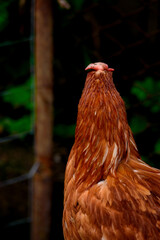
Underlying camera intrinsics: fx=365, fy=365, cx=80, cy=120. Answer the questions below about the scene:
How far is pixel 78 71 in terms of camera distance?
9.79ft

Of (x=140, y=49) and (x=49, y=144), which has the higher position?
(x=140, y=49)

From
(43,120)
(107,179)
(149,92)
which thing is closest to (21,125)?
(43,120)

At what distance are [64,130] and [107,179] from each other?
5.12 feet

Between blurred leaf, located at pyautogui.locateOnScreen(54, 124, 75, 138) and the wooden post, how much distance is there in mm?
571

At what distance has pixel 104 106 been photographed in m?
1.53

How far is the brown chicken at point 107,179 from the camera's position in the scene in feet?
4.86

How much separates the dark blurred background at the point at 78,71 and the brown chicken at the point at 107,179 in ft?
2.91

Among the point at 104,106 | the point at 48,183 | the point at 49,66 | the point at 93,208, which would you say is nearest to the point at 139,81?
the point at 49,66

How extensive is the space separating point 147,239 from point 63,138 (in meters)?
1.80

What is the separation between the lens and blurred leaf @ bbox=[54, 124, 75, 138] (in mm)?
3082

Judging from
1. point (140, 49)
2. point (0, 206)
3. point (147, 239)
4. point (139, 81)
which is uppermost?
point (140, 49)

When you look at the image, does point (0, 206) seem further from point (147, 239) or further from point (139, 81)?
point (147, 239)

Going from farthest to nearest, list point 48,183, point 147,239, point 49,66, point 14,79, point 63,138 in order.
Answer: point 14,79 < point 63,138 < point 48,183 < point 49,66 < point 147,239

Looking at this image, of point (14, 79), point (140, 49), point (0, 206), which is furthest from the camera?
point (14, 79)
